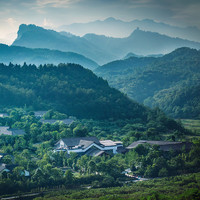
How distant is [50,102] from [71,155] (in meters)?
24.1

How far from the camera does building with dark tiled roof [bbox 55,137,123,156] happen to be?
34.6 m

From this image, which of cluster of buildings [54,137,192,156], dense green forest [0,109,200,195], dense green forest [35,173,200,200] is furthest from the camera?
cluster of buildings [54,137,192,156]

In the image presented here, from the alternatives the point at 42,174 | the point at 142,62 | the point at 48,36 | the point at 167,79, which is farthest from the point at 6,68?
the point at 48,36

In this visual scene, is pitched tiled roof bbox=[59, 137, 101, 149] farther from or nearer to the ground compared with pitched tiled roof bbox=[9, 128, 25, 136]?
nearer to the ground

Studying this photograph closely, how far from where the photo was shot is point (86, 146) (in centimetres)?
3491

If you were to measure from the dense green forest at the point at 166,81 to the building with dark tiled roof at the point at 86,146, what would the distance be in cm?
3813

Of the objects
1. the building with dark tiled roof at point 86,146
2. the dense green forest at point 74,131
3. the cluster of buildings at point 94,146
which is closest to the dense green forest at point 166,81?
the dense green forest at point 74,131

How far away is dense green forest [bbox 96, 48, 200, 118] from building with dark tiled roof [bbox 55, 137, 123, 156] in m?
38.1

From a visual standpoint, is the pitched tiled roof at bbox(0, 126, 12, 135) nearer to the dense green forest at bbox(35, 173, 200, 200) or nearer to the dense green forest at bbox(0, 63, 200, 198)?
the dense green forest at bbox(0, 63, 200, 198)

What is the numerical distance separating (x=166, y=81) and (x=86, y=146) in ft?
256

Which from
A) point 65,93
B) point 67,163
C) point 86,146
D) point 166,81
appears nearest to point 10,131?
point 86,146

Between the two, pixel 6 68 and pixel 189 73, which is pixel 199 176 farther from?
pixel 189 73

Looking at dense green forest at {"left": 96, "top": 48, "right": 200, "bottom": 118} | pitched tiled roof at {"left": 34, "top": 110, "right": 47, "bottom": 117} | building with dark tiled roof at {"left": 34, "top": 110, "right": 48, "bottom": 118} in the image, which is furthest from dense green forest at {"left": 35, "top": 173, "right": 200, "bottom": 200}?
dense green forest at {"left": 96, "top": 48, "right": 200, "bottom": 118}

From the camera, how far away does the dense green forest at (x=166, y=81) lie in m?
80.8
